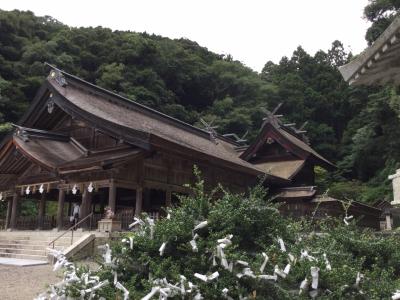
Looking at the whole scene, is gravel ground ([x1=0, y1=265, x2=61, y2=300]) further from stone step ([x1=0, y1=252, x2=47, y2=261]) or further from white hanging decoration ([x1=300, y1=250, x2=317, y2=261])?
white hanging decoration ([x1=300, y1=250, x2=317, y2=261])

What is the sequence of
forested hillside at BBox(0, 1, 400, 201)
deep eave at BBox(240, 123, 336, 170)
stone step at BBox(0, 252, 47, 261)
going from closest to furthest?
stone step at BBox(0, 252, 47, 261) < deep eave at BBox(240, 123, 336, 170) < forested hillside at BBox(0, 1, 400, 201)

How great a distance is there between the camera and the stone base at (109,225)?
14.2 meters

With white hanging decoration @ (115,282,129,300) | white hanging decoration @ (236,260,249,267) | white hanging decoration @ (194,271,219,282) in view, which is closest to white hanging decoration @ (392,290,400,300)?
white hanging decoration @ (236,260,249,267)

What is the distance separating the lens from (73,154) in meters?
19.4

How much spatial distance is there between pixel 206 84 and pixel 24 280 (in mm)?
47810

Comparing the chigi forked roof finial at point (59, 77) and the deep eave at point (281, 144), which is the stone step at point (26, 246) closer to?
the chigi forked roof finial at point (59, 77)

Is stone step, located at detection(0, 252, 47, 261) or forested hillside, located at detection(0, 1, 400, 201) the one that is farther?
forested hillside, located at detection(0, 1, 400, 201)

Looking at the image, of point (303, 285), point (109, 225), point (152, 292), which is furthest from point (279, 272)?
point (109, 225)

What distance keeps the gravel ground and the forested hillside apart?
25.9m

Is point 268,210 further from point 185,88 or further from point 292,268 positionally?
point 185,88

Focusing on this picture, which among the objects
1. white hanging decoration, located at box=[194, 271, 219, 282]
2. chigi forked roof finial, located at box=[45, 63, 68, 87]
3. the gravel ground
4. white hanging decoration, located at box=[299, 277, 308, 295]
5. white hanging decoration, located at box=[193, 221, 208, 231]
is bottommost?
the gravel ground

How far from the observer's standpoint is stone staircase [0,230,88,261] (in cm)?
1384

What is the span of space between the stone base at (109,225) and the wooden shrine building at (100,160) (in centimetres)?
85

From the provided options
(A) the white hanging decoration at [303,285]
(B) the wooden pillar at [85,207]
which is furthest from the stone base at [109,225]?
(A) the white hanging decoration at [303,285]
